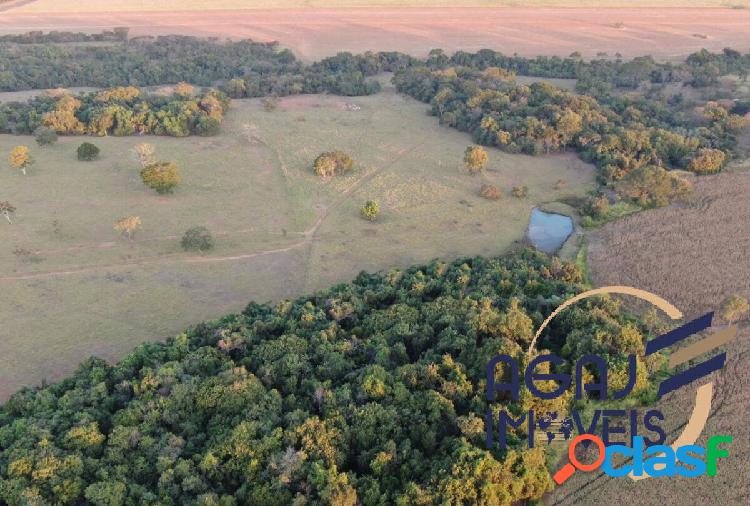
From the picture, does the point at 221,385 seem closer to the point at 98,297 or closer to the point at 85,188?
the point at 98,297

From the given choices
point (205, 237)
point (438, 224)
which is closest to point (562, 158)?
point (438, 224)

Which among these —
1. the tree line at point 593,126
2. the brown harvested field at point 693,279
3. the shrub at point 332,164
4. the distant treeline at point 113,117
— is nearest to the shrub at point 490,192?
the brown harvested field at point 693,279

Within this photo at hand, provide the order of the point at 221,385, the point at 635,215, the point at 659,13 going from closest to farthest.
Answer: the point at 221,385 → the point at 635,215 → the point at 659,13

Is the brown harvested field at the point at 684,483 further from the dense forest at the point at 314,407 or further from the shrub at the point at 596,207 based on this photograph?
the shrub at the point at 596,207

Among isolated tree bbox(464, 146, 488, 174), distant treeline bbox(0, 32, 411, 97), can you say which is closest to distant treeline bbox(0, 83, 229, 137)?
distant treeline bbox(0, 32, 411, 97)

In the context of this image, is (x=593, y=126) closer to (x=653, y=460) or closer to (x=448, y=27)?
(x=653, y=460)

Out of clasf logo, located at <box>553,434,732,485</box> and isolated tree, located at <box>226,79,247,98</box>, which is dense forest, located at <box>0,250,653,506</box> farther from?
isolated tree, located at <box>226,79,247,98</box>
